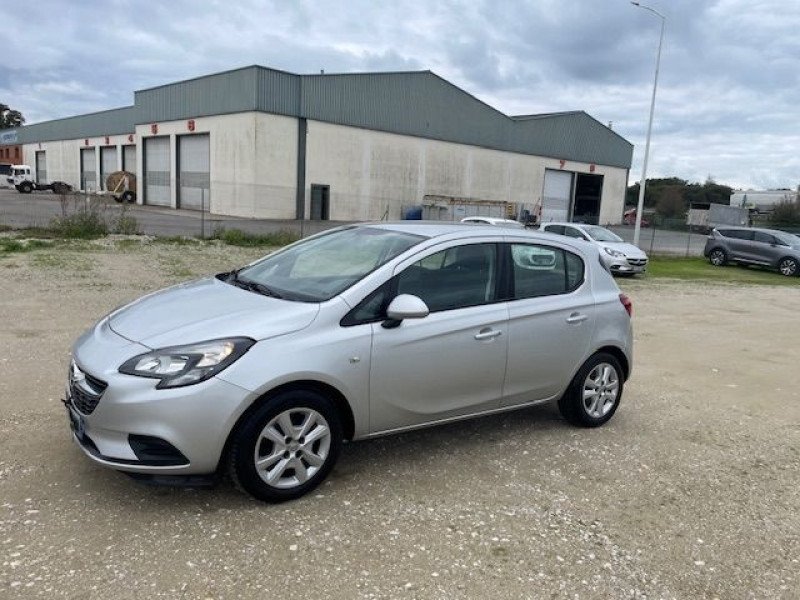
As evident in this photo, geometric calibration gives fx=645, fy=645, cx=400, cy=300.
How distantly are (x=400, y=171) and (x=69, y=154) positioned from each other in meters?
36.3

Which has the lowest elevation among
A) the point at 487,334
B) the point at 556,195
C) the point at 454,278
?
the point at 487,334

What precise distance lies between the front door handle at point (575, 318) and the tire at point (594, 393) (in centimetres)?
37

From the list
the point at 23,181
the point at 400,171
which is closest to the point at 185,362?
the point at 400,171

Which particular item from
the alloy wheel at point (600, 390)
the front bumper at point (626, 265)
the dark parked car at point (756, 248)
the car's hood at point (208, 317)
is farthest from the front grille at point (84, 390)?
the dark parked car at point (756, 248)

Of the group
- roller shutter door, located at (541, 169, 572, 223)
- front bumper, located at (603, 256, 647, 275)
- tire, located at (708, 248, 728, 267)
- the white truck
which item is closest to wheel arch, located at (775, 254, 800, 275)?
tire, located at (708, 248, 728, 267)

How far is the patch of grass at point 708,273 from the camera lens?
67.9 feet

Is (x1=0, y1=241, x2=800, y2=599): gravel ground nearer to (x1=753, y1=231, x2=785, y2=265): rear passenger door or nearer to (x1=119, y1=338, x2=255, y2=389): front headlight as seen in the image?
(x1=119, y1=338, x2=255, y2=389): front headlight

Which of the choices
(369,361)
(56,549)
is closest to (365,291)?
(369,361)

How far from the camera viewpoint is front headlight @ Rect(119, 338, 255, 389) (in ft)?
10.9

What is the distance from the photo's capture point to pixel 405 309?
12.5 feet

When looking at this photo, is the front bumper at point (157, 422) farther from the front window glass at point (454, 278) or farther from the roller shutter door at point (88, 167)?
the roller shutter door at point (88, 167)

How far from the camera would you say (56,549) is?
3133mm

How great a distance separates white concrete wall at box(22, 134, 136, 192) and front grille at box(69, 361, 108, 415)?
5177cm

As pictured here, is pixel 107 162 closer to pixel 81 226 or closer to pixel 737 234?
pixel 81 226
